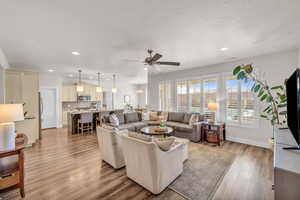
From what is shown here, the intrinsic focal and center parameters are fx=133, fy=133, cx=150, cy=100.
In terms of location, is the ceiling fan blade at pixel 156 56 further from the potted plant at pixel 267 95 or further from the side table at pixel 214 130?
the side table at pixel 214 130

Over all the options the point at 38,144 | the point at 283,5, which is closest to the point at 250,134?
the point at 283,5

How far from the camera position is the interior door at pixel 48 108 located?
643 centimetres

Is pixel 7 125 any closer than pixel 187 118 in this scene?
Yes

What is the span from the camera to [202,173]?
8.58ft

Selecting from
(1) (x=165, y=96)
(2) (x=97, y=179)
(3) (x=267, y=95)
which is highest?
(1) (x=165, y=96)

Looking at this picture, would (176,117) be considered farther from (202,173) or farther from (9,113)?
(9,113)

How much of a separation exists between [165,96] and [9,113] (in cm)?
554

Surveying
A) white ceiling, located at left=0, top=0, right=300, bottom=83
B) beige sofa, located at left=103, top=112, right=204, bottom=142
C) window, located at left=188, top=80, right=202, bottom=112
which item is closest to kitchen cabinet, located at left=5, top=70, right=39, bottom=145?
white ceiling, located at left=0, top=0, right=300, bottom=83

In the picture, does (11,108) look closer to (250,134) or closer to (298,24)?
(298,24)

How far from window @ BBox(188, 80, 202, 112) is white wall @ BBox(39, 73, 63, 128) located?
21.2 ft

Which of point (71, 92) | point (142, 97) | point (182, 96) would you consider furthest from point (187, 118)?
point (142, 97)

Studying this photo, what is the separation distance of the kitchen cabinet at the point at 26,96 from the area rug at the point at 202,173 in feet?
15.5

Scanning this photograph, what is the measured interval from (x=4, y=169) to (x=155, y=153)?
2.33 m

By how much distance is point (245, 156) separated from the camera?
11.1ft
